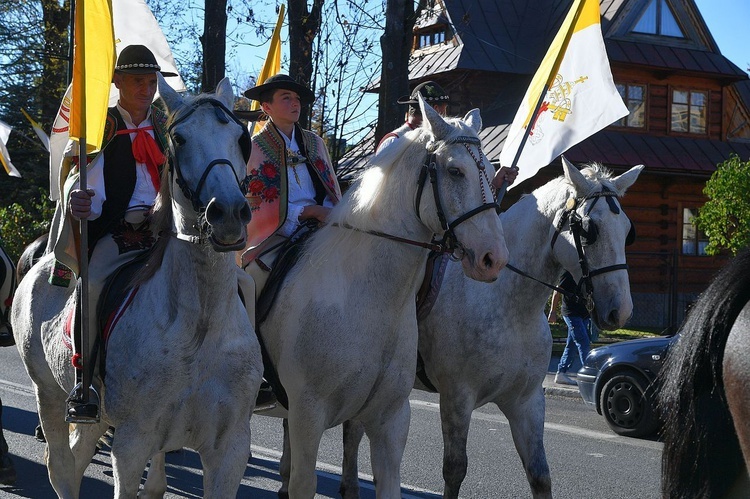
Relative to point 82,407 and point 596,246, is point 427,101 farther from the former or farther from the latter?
point 82,407

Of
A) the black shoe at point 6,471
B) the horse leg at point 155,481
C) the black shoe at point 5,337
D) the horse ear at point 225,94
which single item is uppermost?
the horse ear at point 225,94

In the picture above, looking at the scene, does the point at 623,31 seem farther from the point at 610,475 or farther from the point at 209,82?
the point at 610,475

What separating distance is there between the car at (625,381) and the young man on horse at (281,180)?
523 cm

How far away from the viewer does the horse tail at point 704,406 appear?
2707 millimetres

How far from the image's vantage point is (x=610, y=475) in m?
7.77

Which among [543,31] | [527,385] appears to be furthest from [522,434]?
[543,31]

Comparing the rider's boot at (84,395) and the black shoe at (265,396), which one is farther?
the black shoe at (265,396)

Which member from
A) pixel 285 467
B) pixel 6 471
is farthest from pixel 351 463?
pixel 6 471

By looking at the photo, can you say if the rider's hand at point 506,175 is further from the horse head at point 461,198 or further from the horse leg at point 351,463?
the horse leg at point 351,463

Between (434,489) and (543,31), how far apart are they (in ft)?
89.0

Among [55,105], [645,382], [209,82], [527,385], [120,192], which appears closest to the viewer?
[120,192]

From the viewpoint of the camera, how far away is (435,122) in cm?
483

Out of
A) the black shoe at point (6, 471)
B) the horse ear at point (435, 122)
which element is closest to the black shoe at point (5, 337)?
the black shoe at point (6, 471)

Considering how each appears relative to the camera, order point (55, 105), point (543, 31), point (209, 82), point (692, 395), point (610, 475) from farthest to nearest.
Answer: point (543, 31), point (55, 105), point (209, 82), point (610, 475), point (692, 395)
